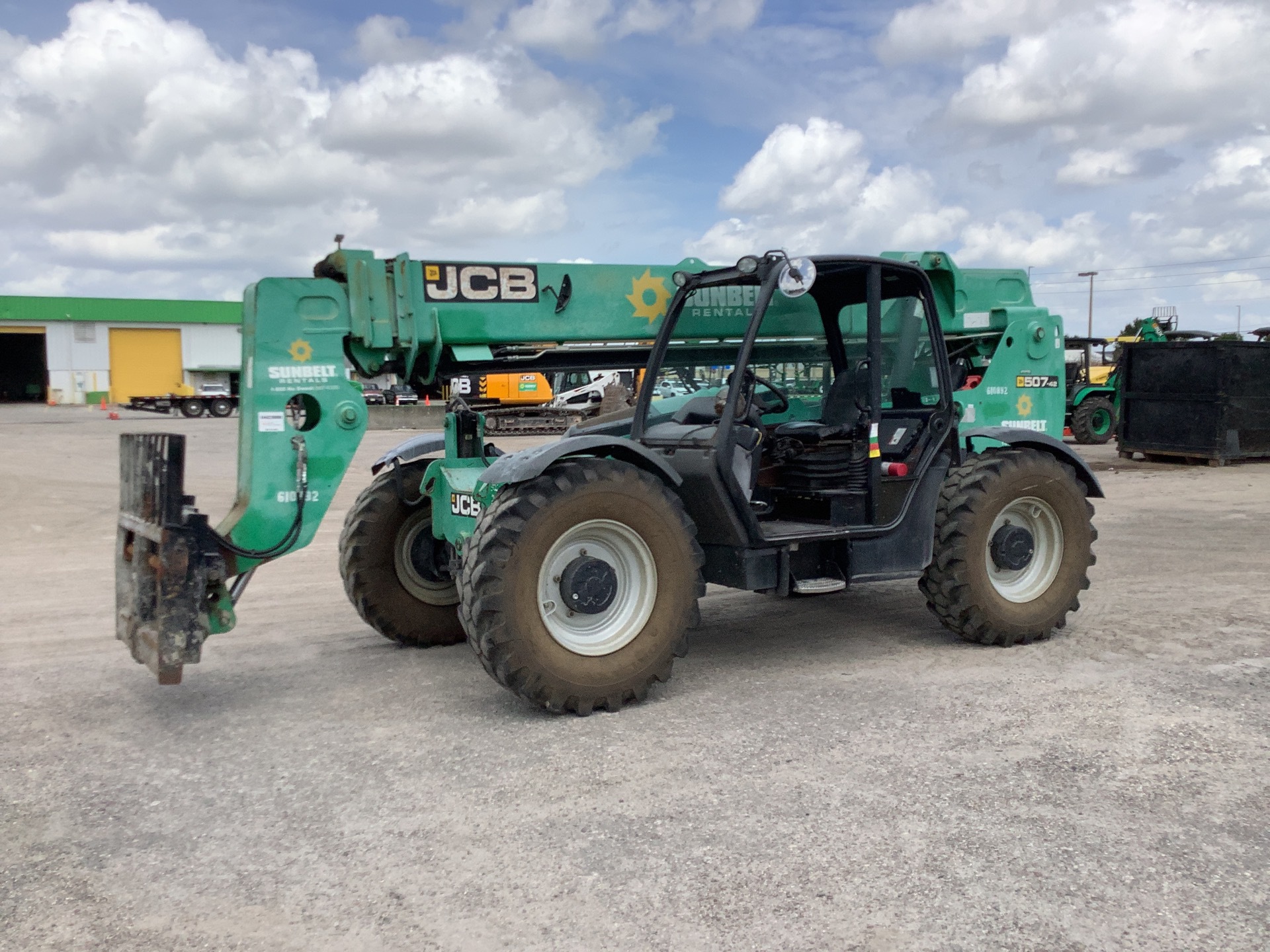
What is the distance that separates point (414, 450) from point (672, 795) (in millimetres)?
3347

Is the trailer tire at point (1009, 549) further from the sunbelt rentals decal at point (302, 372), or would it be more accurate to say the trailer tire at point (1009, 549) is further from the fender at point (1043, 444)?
the sunbelt rentals decal at point (302, 372)

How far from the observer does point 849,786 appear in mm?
4293

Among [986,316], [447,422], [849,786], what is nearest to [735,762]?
[849,786]

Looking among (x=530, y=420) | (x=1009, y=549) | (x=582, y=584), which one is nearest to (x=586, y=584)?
(x=582, y=584)

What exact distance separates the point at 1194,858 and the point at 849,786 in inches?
47.2

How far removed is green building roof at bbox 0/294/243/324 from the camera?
59.0 m

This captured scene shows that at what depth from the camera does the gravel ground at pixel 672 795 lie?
3.33 m

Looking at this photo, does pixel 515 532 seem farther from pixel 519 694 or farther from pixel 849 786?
pixel 849 786

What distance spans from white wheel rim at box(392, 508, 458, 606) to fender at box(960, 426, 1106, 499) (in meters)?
3.28

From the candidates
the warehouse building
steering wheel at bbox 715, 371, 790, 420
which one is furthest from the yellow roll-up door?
steering wheel at bbox 715, 371, 790, 420

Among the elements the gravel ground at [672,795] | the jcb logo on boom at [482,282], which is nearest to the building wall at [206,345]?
the gravel ground at [672,795]

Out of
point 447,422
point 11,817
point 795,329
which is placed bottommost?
point 11,817

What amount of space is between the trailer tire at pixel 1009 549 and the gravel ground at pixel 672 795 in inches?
9.0

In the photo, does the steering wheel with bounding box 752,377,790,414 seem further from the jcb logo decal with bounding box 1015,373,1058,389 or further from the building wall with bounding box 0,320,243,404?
the building wall with bounding box 0,320,243,404
